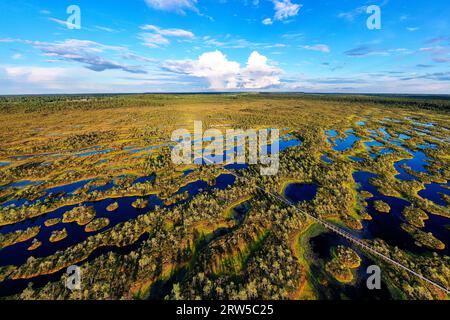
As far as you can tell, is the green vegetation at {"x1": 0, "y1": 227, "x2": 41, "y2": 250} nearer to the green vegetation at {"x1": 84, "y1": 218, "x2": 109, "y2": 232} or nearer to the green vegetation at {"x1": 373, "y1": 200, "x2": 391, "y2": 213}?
the green vegetation at {"x1": 84, "y1": 218, "x2": 109, "y2": 232}

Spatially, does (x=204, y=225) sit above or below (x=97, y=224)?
above

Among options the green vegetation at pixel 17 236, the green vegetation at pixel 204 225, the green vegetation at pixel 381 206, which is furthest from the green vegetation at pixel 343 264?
the green vegetation at pixel 17 236

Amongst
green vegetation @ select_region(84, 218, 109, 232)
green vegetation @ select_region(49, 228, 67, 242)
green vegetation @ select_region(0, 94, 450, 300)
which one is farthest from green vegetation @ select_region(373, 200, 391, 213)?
green vegetation @ select_region(49, 228, 67, 242)

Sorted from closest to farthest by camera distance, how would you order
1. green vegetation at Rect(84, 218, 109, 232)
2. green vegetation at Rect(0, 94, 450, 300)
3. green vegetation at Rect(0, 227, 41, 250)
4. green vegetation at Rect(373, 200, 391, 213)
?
green vegetation at Rect(0, 94, 450, 300), green vegetation at Rect(0, 227, 41, 250), green vegetation at Rect(84, 218, 109, 232), green vegetation at Rect(373, 200, 391, 213)

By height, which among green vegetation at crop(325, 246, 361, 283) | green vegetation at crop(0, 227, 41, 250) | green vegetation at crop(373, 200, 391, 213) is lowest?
green vegetation at crop(325, 246, 361, 283)

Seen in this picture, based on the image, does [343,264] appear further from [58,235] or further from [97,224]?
[58,235]

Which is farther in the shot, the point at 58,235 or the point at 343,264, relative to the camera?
the point at 58,235

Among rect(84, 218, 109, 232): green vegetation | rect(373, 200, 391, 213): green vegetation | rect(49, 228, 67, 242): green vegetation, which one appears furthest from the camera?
rect(373, 200, 391, 213): green vegetation

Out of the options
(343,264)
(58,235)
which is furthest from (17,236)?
(343,264)

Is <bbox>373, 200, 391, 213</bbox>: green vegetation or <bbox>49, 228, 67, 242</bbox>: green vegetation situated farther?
<bbox>373, 200, 391, 213</bbox>: green vegetation

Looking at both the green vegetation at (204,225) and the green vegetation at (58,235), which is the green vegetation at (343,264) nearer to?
the green vegetation at (204,225)
